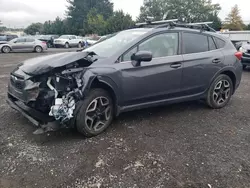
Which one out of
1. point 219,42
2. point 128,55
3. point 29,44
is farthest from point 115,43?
point 29,44

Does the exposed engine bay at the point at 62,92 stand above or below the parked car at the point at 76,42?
above

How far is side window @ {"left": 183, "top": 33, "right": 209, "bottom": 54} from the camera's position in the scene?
4.43 m

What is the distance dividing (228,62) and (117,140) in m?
2.89

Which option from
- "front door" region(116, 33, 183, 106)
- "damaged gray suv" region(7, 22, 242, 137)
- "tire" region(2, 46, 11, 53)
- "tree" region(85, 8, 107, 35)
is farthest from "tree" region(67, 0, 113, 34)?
"front door" region(116, 33, 183, 106)

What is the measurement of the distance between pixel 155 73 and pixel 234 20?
5291 cm

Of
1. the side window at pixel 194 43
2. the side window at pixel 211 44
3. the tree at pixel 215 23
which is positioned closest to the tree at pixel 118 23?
the tree at pixel 215 23

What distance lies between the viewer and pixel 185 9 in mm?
60188

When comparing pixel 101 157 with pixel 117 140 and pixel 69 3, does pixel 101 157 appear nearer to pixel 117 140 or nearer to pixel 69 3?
pixel 117 140

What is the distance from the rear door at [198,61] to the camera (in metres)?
4.37

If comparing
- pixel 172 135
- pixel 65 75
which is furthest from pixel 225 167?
pixel 65 75

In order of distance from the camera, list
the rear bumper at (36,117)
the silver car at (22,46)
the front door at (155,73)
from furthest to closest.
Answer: the silver car at (22,46)
the front door at (155,73)
the rear bumper at (36,117)

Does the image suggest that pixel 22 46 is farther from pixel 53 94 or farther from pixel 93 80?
pixel 93 80

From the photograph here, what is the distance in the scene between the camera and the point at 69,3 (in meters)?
65.6

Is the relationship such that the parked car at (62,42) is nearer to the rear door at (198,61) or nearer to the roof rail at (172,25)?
the roof rail at (172,25)
